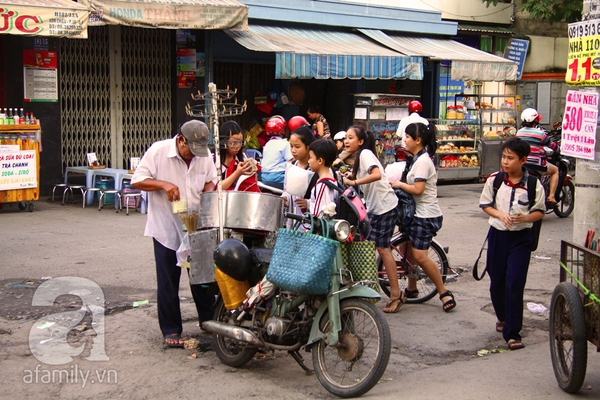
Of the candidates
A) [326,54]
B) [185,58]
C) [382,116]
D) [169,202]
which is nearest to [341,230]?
[169,202]

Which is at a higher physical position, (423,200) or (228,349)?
(423,200)

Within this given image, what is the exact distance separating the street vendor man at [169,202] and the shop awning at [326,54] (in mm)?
7735

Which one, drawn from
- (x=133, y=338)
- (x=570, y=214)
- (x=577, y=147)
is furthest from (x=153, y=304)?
(x=570, y=214)

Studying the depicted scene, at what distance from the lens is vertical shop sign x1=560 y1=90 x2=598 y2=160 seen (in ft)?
20.1

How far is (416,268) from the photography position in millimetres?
7270

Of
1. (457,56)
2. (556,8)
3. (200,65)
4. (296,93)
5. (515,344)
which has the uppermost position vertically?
(556,8)

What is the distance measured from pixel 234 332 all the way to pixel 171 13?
822 centimetres

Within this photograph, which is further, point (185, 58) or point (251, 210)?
point (185, 58)

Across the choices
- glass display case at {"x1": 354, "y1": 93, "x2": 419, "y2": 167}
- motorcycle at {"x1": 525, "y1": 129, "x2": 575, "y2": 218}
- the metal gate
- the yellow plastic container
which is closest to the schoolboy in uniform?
the yellow plastic container

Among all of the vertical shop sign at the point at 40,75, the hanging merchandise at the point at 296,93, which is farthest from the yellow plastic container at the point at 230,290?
the hanging merchandise at the point at 296,93

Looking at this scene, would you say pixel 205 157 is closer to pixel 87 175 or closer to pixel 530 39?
pixel 87 175

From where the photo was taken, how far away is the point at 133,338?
5.99m

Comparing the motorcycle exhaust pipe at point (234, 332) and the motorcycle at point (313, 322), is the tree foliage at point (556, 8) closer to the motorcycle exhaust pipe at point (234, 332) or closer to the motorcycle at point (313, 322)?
the motorcycle at point (313, 322)

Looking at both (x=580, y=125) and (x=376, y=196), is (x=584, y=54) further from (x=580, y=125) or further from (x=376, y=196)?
(x=376, y=196)
